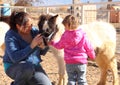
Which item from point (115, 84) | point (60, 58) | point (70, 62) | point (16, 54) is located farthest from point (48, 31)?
point (115, 84)

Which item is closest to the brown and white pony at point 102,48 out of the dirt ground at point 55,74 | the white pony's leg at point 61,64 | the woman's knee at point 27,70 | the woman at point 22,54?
the white pony's leg at point 61,64

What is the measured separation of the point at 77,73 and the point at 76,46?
0.40m

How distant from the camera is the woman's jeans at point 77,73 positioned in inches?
172

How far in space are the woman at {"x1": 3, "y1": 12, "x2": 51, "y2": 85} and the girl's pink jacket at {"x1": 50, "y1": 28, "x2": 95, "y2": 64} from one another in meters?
0.84

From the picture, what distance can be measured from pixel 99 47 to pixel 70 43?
158 cm

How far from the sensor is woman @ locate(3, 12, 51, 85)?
3.34 m

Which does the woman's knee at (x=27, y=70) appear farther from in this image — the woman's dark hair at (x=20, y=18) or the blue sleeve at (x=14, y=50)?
the woman's dark hair at (x=20, y=18)

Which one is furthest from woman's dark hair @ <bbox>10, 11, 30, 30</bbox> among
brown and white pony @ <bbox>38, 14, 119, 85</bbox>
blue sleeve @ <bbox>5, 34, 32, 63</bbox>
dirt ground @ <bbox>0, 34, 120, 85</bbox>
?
dirt ground @ <bbox>0, 34, 120, 85</bbox>

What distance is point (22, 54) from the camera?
3291 millimetres

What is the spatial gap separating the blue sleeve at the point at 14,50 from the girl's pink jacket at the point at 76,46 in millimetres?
977

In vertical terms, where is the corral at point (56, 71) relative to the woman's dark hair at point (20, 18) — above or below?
below

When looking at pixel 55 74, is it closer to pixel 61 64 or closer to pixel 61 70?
pixel 61 70

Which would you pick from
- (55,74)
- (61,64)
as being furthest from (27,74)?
(55,74)

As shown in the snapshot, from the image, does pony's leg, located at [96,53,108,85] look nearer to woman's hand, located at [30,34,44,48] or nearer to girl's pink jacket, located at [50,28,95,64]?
girl's pink jacket, located at [50,28,95,64]
